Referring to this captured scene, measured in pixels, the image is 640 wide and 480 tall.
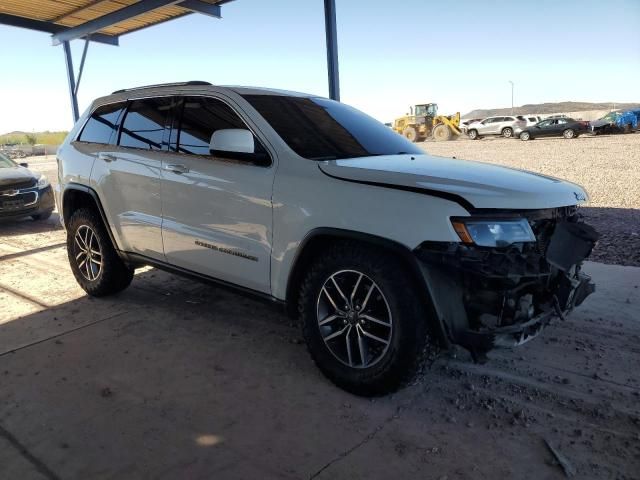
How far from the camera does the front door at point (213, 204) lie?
3275mm

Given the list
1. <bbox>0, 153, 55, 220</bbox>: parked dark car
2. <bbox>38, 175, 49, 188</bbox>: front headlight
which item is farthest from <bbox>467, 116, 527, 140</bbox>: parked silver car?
<bbox>0, 153, 55, 220</bbox>: parked dark car

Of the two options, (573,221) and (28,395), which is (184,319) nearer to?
(28,395)

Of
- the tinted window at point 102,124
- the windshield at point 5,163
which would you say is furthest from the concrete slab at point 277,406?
the windshield at point 5,163

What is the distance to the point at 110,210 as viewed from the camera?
442cm

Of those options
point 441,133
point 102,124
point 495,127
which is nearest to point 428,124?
point 441,133

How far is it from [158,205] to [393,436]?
2.52 m

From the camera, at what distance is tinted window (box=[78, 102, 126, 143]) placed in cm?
453

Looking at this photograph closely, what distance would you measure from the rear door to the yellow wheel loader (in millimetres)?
31204

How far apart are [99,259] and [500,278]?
12.3 ft

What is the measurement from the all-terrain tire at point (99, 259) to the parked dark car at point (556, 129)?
28.9 meters

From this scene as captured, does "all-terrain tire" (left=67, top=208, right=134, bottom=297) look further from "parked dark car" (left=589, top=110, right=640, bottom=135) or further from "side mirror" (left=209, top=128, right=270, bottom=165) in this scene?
"parked dark car" (left=589, top=110, right=640, bottom=135)

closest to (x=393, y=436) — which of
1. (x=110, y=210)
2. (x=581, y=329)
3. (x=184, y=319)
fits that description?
(x=581, y=329)

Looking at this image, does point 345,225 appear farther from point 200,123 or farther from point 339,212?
point 200,123

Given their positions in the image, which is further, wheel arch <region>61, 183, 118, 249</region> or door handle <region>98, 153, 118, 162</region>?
wheel arch <region>61, 183, 118, 249</region>
